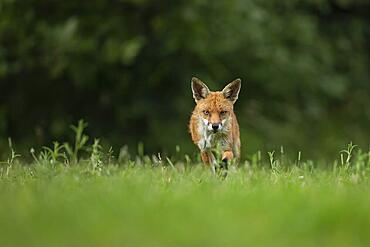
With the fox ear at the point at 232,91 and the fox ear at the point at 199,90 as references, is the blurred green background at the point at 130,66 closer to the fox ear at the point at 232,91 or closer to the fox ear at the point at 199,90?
the fox ear at the point at 199,90

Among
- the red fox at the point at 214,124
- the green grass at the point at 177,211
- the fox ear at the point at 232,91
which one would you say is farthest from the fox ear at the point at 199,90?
the green grass at the point at 177,211

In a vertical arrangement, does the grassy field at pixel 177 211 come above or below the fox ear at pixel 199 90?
below

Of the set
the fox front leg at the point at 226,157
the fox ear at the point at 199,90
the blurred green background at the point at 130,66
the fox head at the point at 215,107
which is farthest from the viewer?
the blurred green background at the point at 130,66

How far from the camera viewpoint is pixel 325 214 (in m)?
6.45

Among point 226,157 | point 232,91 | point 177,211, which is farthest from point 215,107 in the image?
point 177,211

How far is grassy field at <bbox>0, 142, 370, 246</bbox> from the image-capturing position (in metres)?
5.94

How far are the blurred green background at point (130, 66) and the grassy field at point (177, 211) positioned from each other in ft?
29.7

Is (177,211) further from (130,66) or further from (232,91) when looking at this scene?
(130,66)

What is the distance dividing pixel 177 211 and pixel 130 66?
459 inches

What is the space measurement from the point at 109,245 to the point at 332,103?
58.5 feet

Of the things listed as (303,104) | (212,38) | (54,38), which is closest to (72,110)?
(54,38)

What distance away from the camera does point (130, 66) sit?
713 inches

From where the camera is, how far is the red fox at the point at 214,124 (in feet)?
31.0

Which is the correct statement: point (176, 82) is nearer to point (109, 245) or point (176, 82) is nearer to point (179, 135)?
point (179, 135)
